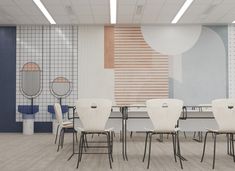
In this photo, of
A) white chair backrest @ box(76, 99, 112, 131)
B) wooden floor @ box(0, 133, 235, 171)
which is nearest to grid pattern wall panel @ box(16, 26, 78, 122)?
wooden floor @ box(0, 133, 235, 171)

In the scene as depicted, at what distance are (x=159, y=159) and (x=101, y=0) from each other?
4059 mm

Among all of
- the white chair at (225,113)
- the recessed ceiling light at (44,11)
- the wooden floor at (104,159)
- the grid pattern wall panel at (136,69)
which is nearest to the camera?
the white chair at (225,113)

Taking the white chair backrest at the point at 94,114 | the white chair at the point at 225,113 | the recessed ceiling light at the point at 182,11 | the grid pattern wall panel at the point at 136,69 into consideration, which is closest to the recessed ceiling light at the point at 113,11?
the grid pattern wall panel at the point at 136,69

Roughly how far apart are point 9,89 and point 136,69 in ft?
12.7

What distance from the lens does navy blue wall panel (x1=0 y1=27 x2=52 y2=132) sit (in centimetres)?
1024

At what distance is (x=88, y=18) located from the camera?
9.42 meters

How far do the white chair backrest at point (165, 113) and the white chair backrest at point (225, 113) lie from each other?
52cm

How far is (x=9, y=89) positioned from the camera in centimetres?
1024

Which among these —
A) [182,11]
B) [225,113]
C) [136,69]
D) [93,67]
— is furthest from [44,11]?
[225,113]

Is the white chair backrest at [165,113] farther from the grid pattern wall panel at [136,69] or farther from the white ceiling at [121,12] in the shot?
the grid pattern wall panel at [136,69]

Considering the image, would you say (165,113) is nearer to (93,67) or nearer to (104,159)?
(104,159)

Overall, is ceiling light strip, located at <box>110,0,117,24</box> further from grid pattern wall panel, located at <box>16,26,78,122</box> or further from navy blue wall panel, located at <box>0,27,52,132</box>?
navy blue wall panel, located at <box>0,27,52,132</box>

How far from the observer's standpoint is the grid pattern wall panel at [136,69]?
10219 mm

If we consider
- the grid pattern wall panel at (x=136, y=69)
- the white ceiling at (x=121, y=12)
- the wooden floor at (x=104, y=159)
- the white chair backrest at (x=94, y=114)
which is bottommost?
the wooden floor at (x=104, y=159)
